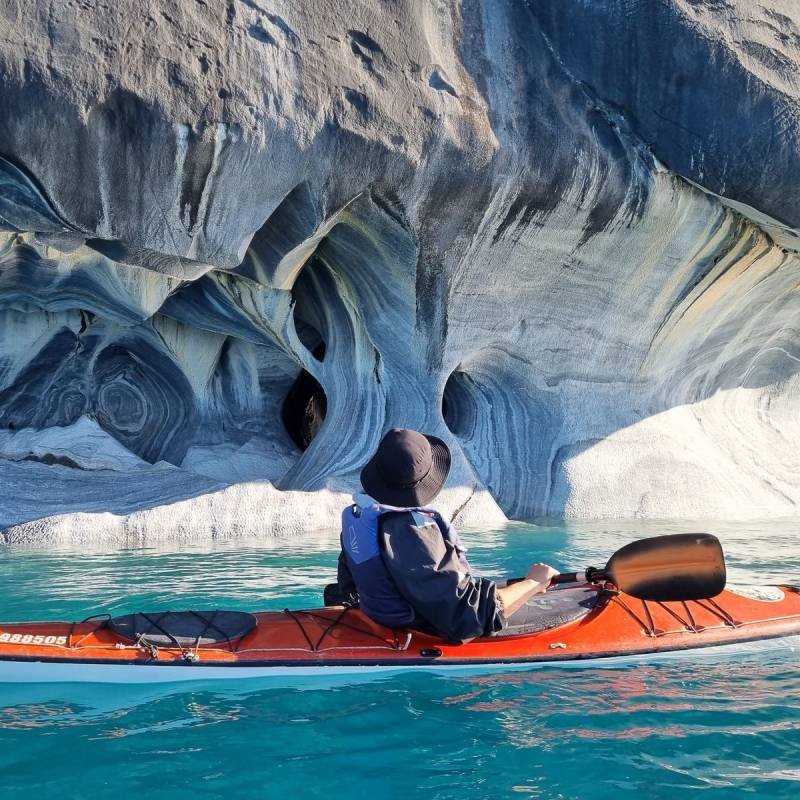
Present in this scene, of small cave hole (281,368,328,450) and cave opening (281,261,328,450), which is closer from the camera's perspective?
cave opening (281,261,328,450)

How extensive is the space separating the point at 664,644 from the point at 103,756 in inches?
87.3

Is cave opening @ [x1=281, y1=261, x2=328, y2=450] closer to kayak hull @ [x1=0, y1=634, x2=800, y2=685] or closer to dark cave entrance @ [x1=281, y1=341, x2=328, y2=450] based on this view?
dark cave entrance @ [x1=281, y1=341, x2=328, y2=450]

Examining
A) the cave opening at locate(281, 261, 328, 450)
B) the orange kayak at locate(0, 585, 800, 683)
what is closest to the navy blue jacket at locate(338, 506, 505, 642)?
the orange kayak at locate(0, 585, 800, 683)

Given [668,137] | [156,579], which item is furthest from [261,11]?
[156,579]

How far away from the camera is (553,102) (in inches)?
314

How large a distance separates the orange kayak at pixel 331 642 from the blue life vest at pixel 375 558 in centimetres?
11

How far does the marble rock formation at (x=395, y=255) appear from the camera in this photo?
6438 millimetres

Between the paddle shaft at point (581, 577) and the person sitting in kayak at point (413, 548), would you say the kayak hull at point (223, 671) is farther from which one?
the paddle shaft at point (581, 577)

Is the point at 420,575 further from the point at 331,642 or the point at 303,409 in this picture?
the point at 303,409

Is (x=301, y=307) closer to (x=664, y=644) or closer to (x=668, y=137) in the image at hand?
(x=668, y=137)

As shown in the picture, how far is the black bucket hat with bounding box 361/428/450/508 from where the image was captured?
329 centimetres

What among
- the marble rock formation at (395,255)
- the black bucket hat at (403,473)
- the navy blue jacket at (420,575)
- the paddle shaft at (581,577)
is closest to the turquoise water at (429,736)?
the navy blue jacket at (420,575)

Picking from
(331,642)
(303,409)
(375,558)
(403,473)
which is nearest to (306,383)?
(303,409)

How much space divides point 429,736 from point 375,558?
0.70 m
